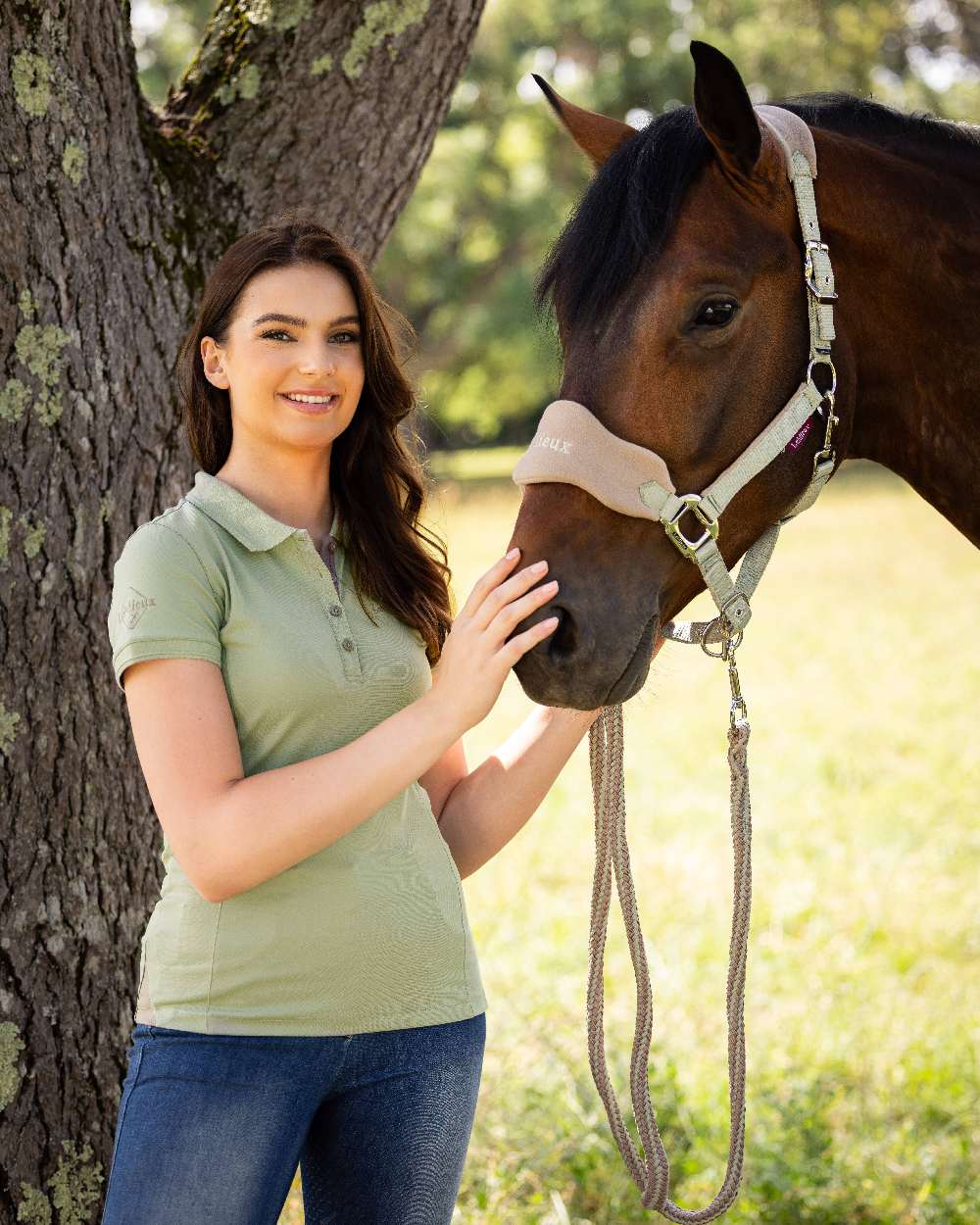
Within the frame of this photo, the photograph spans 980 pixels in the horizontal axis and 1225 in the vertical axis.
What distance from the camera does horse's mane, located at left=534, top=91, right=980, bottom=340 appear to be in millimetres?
1817

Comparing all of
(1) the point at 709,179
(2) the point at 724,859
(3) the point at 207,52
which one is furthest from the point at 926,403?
(2) the point at 724,859

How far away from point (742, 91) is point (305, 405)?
78 cm

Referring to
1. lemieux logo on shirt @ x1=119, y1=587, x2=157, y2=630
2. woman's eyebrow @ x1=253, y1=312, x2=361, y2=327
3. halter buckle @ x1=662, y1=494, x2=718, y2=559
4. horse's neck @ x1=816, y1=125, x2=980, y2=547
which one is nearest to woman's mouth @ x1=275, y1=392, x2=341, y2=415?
woman's eyebrow @ x1=253, y1=312, x2=361, y2=327

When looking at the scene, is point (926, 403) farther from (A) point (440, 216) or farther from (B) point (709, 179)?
(A) point (440, 216)

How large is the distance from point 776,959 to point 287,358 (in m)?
3.32

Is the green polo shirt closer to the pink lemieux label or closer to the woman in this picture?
the woman

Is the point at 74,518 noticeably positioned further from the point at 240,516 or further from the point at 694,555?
the point at 694,555

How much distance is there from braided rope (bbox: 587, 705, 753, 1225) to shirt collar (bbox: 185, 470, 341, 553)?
60 centimetres

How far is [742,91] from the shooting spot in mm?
1719

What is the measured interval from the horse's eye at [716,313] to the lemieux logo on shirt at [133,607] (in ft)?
2.88

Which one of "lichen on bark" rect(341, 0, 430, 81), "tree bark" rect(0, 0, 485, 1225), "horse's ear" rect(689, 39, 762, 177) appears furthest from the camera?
"lichen on bark" rect(341, 0, 430, 81)

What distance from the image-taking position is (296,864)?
5.59 ft

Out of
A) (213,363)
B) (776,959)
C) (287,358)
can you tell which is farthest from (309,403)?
(776,959)

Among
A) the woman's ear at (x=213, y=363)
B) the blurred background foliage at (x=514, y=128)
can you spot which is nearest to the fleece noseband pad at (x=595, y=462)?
the woman's ear at (x=213, y=363)
